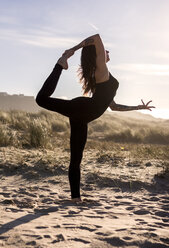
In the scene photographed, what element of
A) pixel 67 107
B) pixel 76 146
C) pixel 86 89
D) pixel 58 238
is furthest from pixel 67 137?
pixel 58 238

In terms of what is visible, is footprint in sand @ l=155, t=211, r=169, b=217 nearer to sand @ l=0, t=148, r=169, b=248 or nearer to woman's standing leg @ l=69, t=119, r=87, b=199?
sand @ l=0, t=148, r=169, b=248

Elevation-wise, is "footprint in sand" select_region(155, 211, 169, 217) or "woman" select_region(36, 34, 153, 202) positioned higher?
"woman" select_region(36, 34, 153, 202)

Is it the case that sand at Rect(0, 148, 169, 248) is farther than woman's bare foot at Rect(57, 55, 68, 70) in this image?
No

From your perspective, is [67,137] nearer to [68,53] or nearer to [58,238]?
[68,53]

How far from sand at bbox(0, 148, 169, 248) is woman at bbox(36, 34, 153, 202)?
34.7 inches

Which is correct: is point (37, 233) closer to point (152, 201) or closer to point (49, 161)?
point (152, 201)

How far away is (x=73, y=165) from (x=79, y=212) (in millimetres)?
560

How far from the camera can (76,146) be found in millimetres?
3537

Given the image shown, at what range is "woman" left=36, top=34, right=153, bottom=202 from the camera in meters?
3.08

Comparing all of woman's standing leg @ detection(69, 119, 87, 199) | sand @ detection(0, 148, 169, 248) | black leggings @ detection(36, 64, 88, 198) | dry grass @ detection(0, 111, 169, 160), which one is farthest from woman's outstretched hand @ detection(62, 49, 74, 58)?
dry grass @ detection(0, 111, 169, 160)

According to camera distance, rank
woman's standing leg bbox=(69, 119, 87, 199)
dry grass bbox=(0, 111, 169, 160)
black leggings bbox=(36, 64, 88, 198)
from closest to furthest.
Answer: black leggings bbox=(36, 64, 88, 198), woman's standing leg bbox=(69, 119, 87, 199), dry grass bbox=(0, 111, 169, 160)

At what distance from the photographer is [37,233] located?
2.66 m

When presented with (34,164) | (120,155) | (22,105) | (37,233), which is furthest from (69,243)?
(22,105)

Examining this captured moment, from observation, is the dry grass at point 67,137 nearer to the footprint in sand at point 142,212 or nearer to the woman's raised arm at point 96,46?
the footprint in sand at point 142,212
